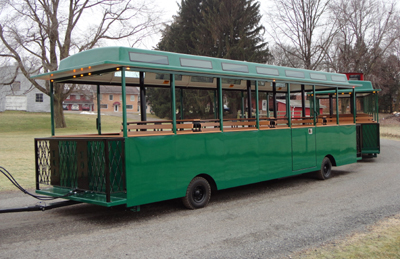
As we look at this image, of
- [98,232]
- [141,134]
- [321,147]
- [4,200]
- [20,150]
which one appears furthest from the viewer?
[20,150]

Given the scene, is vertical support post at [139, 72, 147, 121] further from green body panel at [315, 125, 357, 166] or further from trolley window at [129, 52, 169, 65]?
green body panel at [315, 125, 357, 166]

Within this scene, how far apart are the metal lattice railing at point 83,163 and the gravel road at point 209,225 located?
63cm

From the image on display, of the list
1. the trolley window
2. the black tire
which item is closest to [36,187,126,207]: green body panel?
the black tire

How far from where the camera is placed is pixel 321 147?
10852 millimetres

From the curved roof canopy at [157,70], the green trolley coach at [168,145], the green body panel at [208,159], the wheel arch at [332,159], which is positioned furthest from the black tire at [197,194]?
the wheel arch at [332,159]

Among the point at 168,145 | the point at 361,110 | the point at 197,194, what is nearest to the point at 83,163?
the point at 168,145

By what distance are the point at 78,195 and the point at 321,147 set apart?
6897mm

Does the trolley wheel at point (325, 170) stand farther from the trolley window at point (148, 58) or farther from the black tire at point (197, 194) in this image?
the trolley window at point (148, 58)

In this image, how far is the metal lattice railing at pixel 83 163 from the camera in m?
6.46

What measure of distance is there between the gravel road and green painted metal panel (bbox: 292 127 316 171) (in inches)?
31.0

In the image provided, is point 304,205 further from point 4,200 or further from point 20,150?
point 20,150

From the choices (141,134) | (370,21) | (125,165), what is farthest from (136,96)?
(370,21)

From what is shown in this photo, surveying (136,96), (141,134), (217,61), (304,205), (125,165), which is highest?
(217,61)

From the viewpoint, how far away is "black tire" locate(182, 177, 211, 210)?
7379 mm
